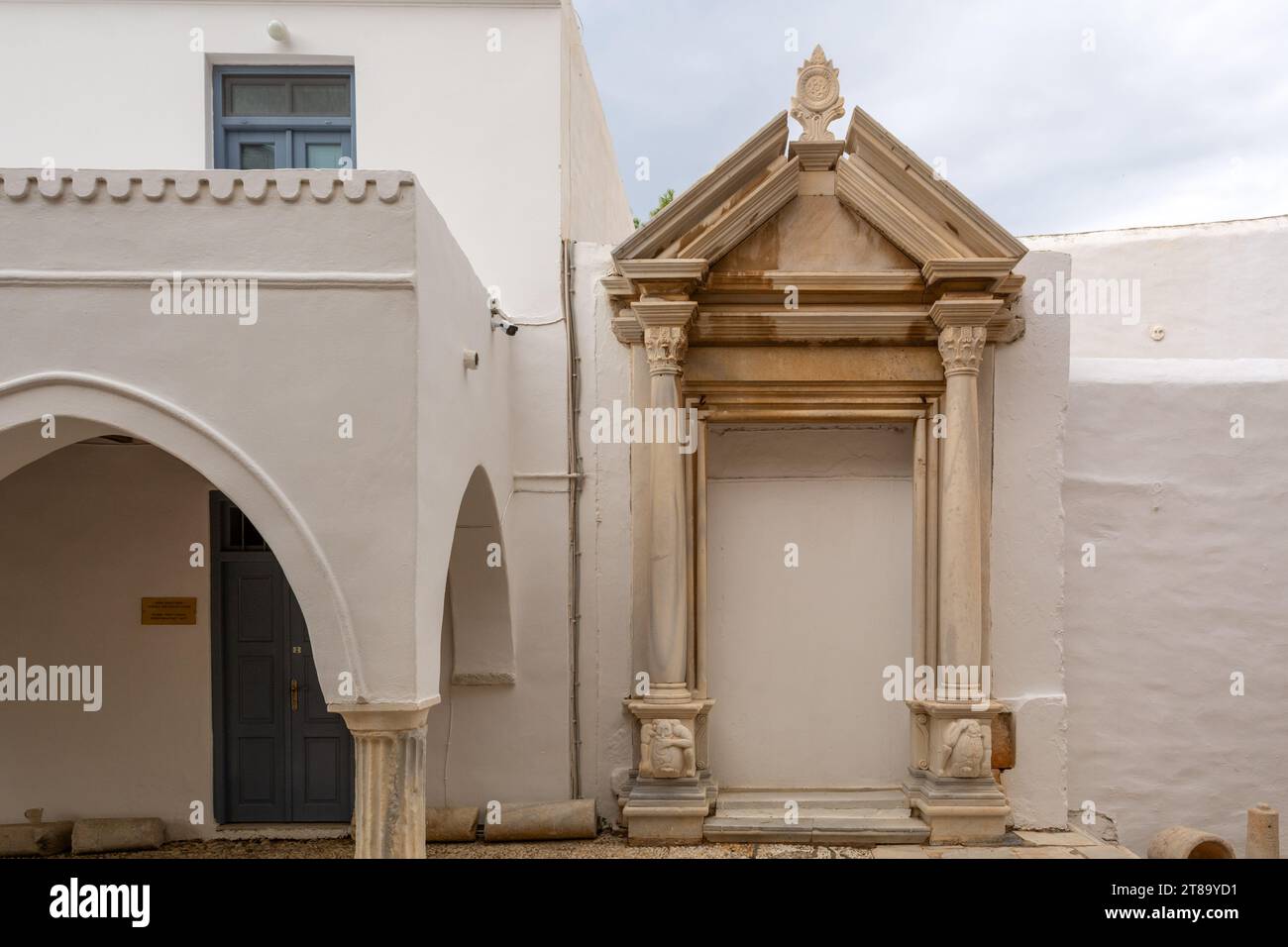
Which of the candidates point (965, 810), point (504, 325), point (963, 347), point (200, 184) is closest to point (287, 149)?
point (504, 325)

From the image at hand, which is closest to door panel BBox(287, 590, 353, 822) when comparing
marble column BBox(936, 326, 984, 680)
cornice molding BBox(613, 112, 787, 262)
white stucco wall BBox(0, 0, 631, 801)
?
white stucco wall BBox(0, 0, 631, 801)

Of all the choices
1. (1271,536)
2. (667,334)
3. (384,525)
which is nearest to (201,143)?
(667,334)

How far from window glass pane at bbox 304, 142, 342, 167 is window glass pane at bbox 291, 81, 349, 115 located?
0.25 metres

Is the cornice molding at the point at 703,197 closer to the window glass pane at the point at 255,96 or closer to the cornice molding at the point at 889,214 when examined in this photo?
the cornice molding at the point at 889,214

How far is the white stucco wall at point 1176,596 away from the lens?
22.7ft

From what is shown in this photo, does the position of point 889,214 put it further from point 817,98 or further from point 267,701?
point 267,701

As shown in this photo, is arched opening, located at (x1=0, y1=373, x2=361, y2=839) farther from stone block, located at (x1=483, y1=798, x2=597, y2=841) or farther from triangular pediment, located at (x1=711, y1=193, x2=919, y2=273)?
triangular pediment, located at (x1=711, y1=193, x2=919, y2=273)

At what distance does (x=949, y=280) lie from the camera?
611cm

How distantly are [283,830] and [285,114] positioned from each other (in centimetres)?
525

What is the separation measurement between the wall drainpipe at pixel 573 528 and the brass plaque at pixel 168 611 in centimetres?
272

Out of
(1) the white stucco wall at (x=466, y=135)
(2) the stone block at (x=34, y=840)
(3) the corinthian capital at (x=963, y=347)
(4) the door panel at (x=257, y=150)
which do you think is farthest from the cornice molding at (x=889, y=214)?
(2) the stone block at (x=34, y=840)

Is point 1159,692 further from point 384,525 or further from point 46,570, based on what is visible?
point 46,570

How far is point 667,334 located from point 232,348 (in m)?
2.92

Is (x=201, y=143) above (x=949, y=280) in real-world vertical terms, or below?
above
